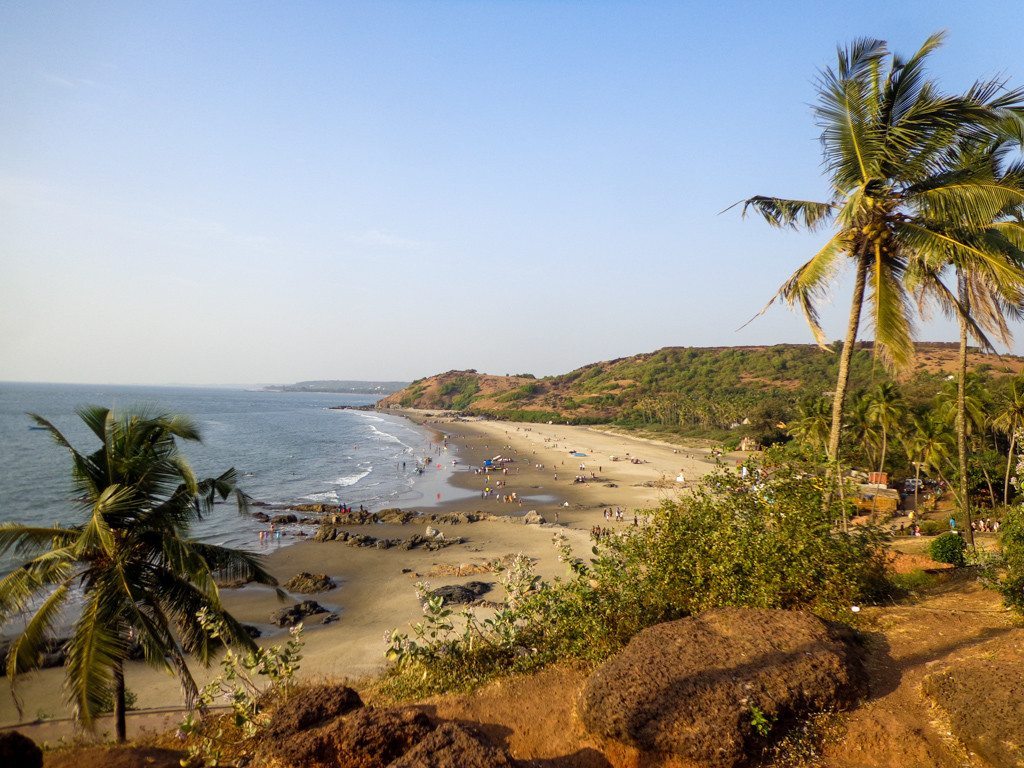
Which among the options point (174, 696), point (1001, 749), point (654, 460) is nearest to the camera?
point (1001, 749)

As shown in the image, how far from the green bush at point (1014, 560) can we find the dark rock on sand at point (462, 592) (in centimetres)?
1507

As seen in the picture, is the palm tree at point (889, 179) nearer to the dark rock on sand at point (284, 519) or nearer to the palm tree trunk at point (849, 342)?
the palm tree trunk at point (849, 342)

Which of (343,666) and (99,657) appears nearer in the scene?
(99,657)

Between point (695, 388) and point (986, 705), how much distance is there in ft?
358

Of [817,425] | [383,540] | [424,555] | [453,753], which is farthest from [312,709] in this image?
[817,425]

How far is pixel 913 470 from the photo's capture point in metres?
36.2

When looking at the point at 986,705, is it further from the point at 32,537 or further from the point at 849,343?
the point at 32,537

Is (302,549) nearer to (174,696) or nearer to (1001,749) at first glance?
(174,696)

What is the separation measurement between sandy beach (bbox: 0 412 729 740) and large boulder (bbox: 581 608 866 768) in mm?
3285

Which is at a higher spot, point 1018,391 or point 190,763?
point 1018,391

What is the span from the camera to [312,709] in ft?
15.6

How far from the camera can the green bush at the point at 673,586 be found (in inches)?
263

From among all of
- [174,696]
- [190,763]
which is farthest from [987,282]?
[174,696]

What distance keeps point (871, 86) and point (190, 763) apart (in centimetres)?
1221
